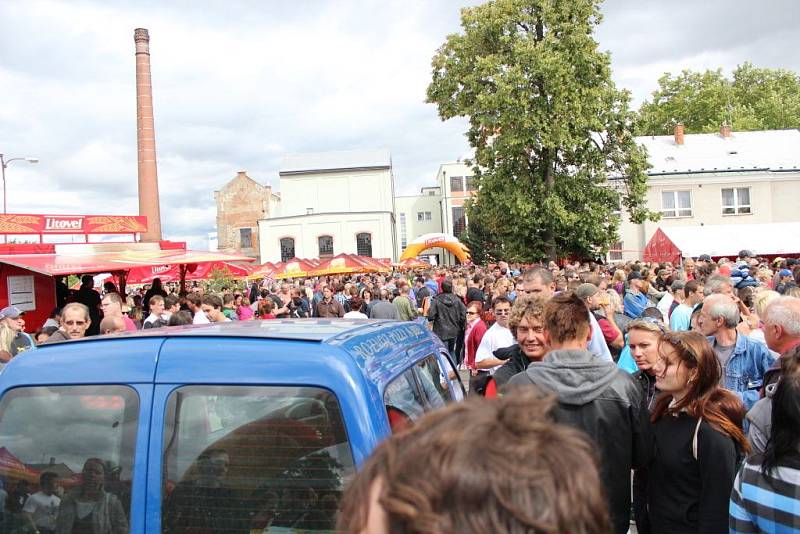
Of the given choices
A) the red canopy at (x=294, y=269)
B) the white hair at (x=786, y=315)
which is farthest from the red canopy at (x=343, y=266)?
the white hair at (x=786, y=315)

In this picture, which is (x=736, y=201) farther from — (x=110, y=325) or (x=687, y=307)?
(x=110, y=325)

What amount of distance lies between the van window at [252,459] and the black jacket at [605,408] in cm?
100

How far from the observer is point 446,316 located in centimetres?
1091

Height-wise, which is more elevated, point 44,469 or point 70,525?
point 44,469

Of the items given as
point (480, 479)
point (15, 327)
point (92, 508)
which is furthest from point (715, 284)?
point (15, 327)

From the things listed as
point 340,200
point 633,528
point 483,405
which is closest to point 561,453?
point 483,405

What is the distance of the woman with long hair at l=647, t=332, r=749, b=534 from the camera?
2795 millimetres

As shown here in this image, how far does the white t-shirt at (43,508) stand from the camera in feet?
7.99

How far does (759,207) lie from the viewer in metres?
35.5

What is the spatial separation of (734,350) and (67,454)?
14.4 feet

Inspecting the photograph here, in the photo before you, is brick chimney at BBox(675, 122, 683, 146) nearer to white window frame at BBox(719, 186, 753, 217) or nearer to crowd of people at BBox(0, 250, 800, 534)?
white window frame at BBox(719, 186, 753, 217)

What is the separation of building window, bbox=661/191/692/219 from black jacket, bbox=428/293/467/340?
28902 millimetres

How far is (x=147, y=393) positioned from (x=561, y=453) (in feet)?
6.10

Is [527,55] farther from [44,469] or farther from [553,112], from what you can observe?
[44,469]
